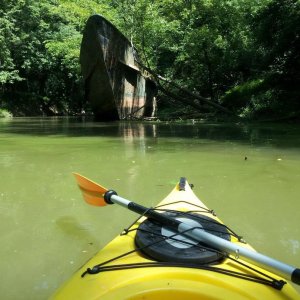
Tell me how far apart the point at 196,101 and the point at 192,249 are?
57.3 feet

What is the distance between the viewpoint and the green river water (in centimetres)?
271

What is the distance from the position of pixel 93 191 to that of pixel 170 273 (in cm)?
178

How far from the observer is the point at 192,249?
6.54 feet

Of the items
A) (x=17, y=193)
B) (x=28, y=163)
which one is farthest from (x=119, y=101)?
(x=17, y=193)

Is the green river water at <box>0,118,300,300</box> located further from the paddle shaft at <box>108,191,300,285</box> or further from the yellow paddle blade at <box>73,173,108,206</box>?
the paddle shaft at <box>108,191,300,285</box>

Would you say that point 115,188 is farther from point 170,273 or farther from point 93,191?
point 170,273

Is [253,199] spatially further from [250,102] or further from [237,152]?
[250,102]

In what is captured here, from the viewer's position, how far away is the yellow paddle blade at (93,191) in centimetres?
333

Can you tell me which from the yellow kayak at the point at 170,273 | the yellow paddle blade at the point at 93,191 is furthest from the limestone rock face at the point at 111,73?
the yellow kayak at the point at 170,273

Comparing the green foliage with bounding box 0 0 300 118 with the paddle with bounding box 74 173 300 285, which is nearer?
the paddle with bounding box 74 173 300 285

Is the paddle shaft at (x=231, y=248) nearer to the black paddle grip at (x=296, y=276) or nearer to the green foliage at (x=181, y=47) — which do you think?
the black paddle grip at (x=296, y=276)

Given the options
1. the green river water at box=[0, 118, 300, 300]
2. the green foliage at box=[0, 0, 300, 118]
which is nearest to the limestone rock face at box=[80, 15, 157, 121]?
the green foliage at box=[0, 0, 300, 118]

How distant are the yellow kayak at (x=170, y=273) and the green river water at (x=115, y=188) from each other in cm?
56

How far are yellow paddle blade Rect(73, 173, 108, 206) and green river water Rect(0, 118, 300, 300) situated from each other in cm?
17
